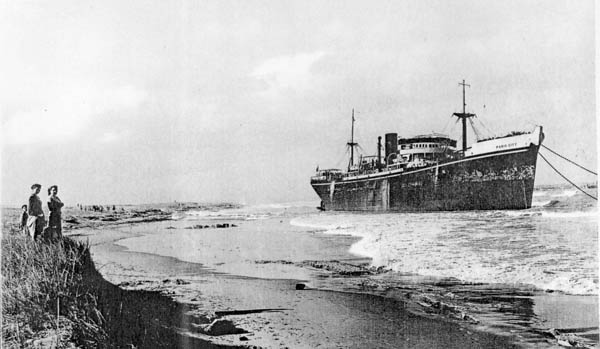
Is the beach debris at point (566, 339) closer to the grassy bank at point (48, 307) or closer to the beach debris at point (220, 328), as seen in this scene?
the beach debris at point (220, 328)

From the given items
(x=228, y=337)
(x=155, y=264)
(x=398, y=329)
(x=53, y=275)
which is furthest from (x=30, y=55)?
(x=398, y=329)

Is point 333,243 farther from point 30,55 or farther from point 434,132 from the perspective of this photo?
point 30,55

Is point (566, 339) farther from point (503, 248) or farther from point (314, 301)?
point (314, 301)

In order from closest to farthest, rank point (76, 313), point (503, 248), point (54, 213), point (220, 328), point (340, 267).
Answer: point (76, 313)
point (220, 328)
point (503, 248)
point (54, 213)
point (340, 267)

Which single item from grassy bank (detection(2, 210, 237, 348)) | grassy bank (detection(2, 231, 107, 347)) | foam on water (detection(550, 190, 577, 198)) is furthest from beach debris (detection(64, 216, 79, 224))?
foam on water (detection(550, 190, 577, 198))

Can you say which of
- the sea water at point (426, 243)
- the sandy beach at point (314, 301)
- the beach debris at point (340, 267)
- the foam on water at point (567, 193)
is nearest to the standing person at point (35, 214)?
the sandy beach at point (314, 301)

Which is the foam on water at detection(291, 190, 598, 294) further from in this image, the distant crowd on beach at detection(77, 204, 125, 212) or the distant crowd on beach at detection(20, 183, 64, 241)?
the distant crowd on beach at detection(20, 183, 64, 241)

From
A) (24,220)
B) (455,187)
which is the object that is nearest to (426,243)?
(455,187)
